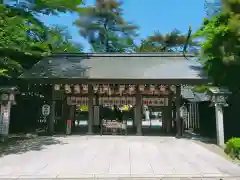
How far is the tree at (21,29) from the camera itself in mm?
11414

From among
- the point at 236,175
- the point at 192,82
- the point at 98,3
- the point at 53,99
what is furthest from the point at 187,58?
the point at 98,3

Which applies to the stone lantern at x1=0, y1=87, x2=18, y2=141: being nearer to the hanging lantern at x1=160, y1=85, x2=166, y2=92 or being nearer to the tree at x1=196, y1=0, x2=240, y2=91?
the hanging lantern at x1=160, y1=85, x2=166, y2=92

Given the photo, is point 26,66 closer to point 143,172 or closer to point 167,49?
point 143,172

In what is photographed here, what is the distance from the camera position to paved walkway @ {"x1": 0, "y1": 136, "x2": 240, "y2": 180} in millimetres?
7699

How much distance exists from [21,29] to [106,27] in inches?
1161

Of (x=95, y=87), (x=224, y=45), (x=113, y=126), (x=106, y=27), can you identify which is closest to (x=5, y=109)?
(x=95, y=87)

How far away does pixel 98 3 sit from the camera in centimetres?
3984

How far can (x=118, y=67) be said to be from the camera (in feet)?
58.1

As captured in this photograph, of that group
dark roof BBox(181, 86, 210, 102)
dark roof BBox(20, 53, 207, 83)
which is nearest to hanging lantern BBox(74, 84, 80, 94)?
dark roof BBox(20, 53, 207, 83)

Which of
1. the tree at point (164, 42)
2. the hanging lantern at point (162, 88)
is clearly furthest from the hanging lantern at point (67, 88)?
the tree at point (164, 42)

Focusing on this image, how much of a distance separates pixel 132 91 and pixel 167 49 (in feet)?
82.9

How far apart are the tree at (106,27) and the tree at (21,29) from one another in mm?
21494

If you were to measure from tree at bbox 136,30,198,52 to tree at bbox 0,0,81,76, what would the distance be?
23.0 metres

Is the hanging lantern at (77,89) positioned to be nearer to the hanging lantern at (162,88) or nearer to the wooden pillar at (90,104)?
the wooden pillar at (90,104)
